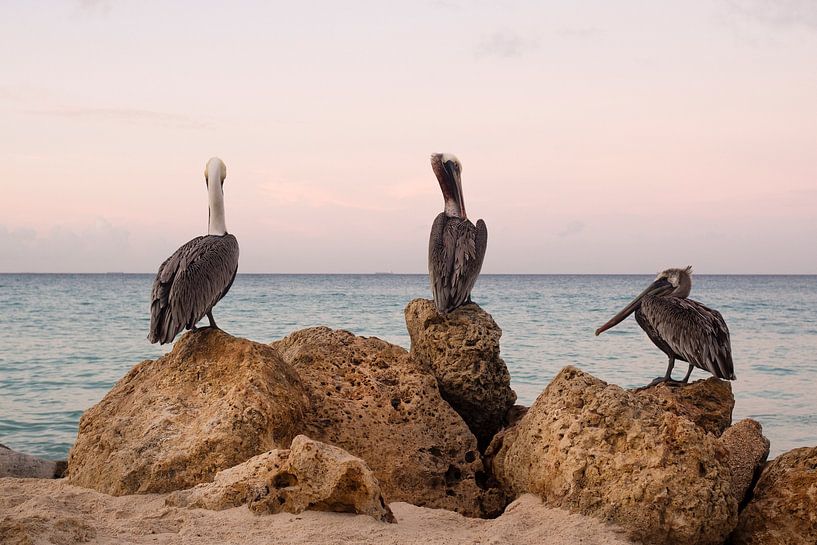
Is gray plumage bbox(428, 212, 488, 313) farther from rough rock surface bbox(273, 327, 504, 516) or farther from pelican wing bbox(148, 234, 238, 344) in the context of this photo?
pelican wing bbox(148, 234, 238, 344)

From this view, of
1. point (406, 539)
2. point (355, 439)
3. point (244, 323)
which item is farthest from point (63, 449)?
Answer: point (244, 323)

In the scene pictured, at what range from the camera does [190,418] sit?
493 centimetres

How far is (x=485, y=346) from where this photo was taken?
5934mm

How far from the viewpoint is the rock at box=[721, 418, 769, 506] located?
471 centimetres

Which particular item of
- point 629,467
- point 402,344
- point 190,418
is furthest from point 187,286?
point 402,344

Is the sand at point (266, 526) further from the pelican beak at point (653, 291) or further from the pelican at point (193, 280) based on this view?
the pelican beak at point (653, 291)

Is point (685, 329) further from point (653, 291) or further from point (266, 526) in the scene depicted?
point (266, 526)

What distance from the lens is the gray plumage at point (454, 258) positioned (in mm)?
6258

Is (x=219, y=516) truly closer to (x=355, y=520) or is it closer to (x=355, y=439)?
(x=355, y=520)

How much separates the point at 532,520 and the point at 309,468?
1.24 m

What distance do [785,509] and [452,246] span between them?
3355 millimetres

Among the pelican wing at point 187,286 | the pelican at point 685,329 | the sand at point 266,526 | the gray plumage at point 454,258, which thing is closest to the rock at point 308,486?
the sand at point 266,526

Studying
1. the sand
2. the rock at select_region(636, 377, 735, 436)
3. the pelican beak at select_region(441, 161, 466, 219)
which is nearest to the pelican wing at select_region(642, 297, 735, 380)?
the rock at select_region(636, 377, 735, 436)

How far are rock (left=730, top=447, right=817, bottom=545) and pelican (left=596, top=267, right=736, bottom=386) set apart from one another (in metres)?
1.92
